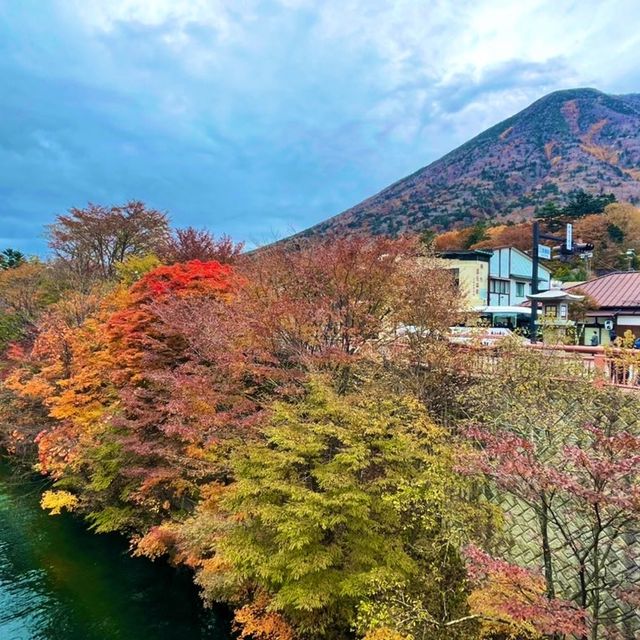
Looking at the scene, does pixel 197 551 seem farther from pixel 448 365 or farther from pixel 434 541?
pixel 448 365

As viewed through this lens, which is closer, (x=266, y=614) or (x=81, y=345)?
(x=266, y=614)

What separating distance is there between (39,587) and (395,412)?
1065cm

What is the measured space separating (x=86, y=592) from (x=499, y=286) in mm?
29051

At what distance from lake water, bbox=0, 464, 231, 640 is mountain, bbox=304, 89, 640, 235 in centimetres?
6090

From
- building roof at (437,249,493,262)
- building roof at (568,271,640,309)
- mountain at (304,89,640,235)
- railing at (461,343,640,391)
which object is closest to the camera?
railing at (461,343,640,391)

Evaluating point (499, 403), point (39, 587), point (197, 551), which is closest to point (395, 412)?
point (499, 403)

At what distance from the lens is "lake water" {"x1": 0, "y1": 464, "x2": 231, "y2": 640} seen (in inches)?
412

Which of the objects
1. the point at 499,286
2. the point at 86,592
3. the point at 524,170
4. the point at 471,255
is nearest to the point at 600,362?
the point at 86,592

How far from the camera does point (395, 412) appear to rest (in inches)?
363

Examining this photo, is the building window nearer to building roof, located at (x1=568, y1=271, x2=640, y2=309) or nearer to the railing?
building roof, located at (x1=568, y1=271, x2=640, y2=309)

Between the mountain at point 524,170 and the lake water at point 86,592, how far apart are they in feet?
200

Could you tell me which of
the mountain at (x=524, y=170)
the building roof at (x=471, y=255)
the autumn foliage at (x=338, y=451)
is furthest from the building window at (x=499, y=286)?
the mountain at (x=524, y=170)

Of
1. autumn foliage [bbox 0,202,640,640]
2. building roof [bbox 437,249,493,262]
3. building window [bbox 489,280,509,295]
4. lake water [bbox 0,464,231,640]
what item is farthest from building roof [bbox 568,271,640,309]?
lake water [bbox 0,464,231,640]

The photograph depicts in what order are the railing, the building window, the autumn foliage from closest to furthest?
1. the autumn foliage
2. the railing
3. the building window
